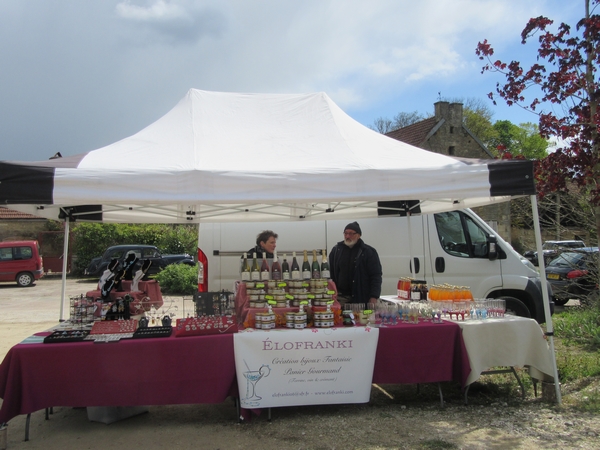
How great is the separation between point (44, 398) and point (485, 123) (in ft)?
Answer: 150

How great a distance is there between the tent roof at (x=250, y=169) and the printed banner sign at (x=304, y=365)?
3.75 feet

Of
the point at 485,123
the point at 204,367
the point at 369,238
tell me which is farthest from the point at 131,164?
the point at 485,123

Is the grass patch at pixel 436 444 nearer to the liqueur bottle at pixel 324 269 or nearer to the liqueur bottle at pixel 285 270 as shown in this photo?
the liqueur bottle at pixel 324 269

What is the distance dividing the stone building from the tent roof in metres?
24.1

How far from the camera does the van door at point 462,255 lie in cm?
701

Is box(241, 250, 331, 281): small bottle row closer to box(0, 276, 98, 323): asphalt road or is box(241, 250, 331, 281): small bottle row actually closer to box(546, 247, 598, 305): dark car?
box(546, 247, 598, 305): dark car

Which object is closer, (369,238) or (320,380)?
(320,380)

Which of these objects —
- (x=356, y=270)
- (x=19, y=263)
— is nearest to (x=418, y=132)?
(x=19, y=263)

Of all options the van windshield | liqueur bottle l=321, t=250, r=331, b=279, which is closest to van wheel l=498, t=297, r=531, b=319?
the van windshield

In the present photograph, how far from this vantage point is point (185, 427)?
4.17 meters

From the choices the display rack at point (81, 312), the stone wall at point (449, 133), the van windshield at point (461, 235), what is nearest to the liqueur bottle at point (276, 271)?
the display rack at point (81, 312)

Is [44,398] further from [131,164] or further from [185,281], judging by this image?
[185,281]

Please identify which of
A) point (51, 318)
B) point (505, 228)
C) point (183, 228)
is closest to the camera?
point (51, 318)

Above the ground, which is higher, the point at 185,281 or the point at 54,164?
the point at 54,164
